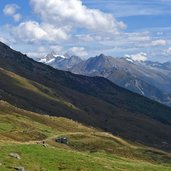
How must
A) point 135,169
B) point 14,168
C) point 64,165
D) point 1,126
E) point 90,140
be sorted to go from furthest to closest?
point 90,140 → point 1,126 → point 135,169 → point 64,165 → point 14,168

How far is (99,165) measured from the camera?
64.2 meters

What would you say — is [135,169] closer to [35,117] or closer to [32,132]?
[32,132]

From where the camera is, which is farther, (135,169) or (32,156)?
(135,169)

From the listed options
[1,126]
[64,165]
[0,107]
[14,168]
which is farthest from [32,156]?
[0,107]

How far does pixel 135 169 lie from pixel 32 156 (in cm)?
1991

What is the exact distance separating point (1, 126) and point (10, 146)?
55.4 meters

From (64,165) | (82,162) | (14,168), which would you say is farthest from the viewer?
(82,162)

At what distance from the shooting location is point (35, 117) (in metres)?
179

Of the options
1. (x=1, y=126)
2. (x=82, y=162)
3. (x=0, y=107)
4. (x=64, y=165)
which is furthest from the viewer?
(x=0, y=107)

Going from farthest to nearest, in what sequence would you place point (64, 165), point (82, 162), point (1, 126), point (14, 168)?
point (1, 126)
point (82, 162)
point (64, 165)
point (14, 168)

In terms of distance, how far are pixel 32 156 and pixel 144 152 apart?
257 feet

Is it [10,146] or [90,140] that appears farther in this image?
[90,140]

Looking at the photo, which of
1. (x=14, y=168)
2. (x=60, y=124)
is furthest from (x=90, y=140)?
(x=14, y=168)

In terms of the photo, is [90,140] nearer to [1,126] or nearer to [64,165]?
[1,126]
